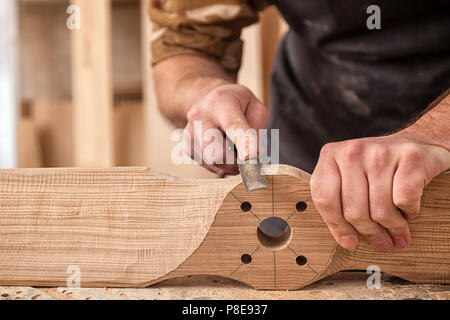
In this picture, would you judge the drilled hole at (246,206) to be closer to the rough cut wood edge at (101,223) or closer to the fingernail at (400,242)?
the rough cut wood edge at (101,223)

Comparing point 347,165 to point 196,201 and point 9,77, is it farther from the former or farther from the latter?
point 9,77

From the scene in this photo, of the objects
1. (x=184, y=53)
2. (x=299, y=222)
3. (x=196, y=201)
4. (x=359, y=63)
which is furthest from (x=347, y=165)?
(x=184, y=53)

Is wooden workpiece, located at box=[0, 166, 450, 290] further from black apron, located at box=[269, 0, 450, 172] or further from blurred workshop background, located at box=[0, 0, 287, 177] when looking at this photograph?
blurred workshop background, located at box=[0, 0, 287, 177]

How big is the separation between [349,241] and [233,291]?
0.62 ft

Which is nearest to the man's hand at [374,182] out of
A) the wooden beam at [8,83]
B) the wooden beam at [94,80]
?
the wooden beam at [94,80]

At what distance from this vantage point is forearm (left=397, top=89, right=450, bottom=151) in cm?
70

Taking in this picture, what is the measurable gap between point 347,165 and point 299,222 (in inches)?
5.0

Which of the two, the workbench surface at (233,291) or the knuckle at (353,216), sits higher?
the knuckle at (353,216)

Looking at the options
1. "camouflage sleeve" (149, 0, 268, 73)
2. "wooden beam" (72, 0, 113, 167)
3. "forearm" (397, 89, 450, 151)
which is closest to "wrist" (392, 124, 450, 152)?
"forearm" (397, 89, 450, 151)

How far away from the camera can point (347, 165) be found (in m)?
0.64

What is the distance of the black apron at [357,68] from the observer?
40.4 inches

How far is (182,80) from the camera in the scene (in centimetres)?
118
